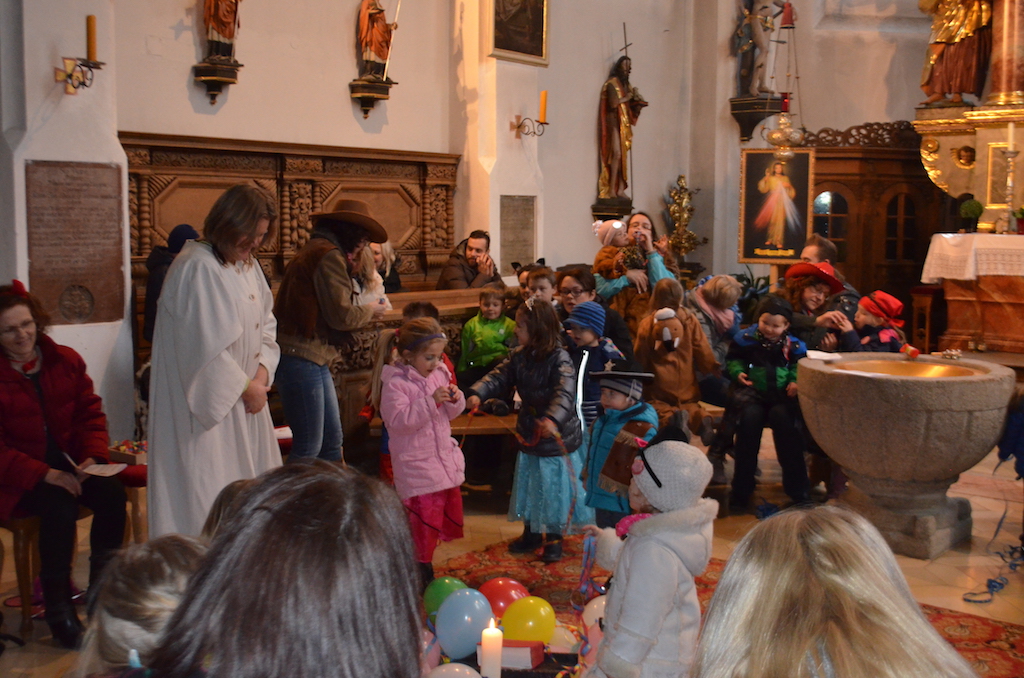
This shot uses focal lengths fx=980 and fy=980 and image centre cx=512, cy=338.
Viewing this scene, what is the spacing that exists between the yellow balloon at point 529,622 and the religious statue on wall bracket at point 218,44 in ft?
17.4

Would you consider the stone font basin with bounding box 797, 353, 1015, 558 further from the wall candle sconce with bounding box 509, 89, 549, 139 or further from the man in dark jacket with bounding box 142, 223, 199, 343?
the wall candle sconce with bounding box 509, 89, 549, 139

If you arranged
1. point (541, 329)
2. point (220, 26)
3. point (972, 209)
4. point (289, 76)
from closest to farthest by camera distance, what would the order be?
point (541, 329) → point (220, 26) → point (289, 76) → point (972, 209)

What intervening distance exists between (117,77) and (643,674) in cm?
596

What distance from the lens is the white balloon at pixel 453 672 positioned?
9.61ft

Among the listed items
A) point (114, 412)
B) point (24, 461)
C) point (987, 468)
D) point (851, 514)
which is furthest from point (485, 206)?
point (851, 514)

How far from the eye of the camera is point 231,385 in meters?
3.34

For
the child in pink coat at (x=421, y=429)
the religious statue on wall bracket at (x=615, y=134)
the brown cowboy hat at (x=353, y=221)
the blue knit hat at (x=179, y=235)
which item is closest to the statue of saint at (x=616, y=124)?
the religious statue on wall bracket at (x=615, y=134)

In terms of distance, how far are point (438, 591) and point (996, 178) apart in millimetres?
8621

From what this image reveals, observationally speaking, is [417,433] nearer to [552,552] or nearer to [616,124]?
[552,552]

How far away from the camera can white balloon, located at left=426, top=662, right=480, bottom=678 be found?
293 centimetres

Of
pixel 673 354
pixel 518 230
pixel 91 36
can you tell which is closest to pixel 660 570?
pixel 673 354

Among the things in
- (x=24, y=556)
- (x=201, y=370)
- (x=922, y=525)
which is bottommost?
(x=922, y=525)

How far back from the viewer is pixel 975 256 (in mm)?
8500

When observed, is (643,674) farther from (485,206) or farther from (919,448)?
Result: (485,206)
